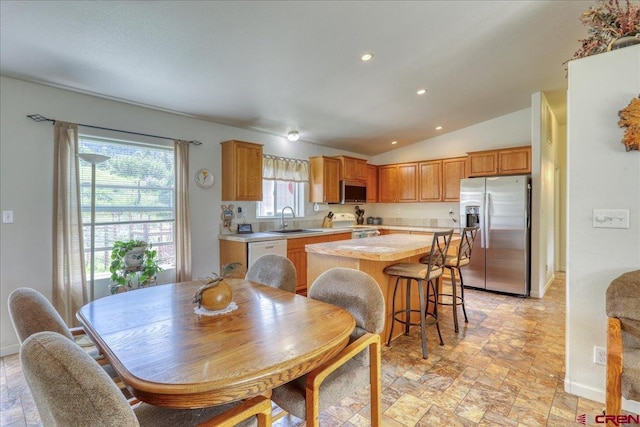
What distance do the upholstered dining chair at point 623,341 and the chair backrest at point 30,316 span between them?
103 inches

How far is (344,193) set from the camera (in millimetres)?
5598

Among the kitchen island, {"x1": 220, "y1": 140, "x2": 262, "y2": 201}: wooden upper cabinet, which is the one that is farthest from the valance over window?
the kitchen island

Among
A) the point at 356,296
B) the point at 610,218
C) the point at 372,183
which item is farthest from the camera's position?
the point at 372,183

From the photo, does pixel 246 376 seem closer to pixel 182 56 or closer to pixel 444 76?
pixel 182 56

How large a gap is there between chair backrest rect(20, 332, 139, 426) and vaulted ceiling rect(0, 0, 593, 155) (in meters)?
2.08

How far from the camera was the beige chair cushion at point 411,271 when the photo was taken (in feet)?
8.52

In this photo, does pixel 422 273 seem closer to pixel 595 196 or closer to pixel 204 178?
pixel 595 196

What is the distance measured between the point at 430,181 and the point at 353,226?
166 centimetres

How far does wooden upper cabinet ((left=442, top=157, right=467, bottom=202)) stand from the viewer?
17.2ft

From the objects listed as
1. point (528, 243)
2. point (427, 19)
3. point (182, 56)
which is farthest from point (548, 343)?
point (182, 56)

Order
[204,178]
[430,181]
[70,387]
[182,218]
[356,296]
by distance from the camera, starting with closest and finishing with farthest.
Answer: [70,387], [356,296], [182,218], [204,178], [430,181]

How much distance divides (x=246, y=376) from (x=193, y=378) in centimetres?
16

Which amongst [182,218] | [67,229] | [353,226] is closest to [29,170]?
[67,229]

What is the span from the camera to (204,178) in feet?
12.9
